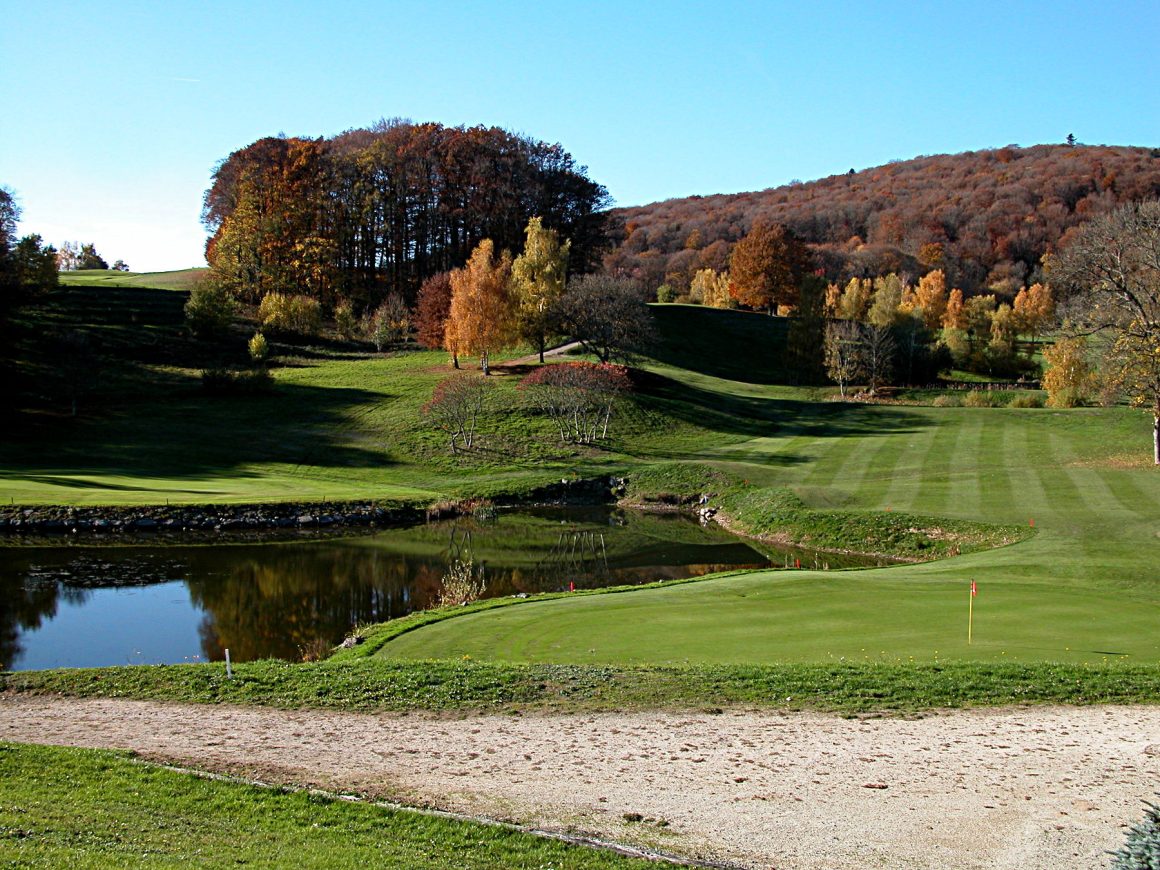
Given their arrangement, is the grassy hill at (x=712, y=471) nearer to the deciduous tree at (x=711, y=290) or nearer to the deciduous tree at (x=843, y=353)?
the deciduous tree at (x=843, y=353)

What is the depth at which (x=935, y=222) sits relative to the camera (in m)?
142

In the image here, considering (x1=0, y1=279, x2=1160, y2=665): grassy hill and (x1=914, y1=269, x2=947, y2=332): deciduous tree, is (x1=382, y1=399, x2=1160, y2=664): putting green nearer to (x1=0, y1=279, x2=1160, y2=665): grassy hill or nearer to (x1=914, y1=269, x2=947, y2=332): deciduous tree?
(x1=0, y1=279, x2=1160, y2=665): grassy hill

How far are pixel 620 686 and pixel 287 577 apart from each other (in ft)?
57.2

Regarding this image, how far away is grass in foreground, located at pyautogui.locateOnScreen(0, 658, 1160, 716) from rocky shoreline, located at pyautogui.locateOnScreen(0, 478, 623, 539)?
21.7m

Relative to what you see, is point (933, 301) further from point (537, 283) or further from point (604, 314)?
point (537, 283)

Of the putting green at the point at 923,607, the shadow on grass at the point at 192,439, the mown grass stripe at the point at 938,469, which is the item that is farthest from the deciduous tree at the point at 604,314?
the putting green at the point at 923,607

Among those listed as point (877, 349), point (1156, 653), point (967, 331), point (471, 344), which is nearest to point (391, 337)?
point (471, 344)

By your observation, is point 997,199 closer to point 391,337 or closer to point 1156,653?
point 391,337

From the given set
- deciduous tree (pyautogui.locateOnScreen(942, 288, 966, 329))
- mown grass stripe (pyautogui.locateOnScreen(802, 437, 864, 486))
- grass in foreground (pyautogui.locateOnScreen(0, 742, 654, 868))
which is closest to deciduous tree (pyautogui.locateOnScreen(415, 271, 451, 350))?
mown grass stripe (pyautogui.locateOnScreen(802, 437, 864, 486))

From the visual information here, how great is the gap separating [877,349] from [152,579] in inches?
2162

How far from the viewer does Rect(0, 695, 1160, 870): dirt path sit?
917 cm

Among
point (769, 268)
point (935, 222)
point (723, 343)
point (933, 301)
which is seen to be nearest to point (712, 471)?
point (723, 343)

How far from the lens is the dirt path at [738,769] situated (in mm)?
9172

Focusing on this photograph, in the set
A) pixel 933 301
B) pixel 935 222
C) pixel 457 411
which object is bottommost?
pixel 457 411
